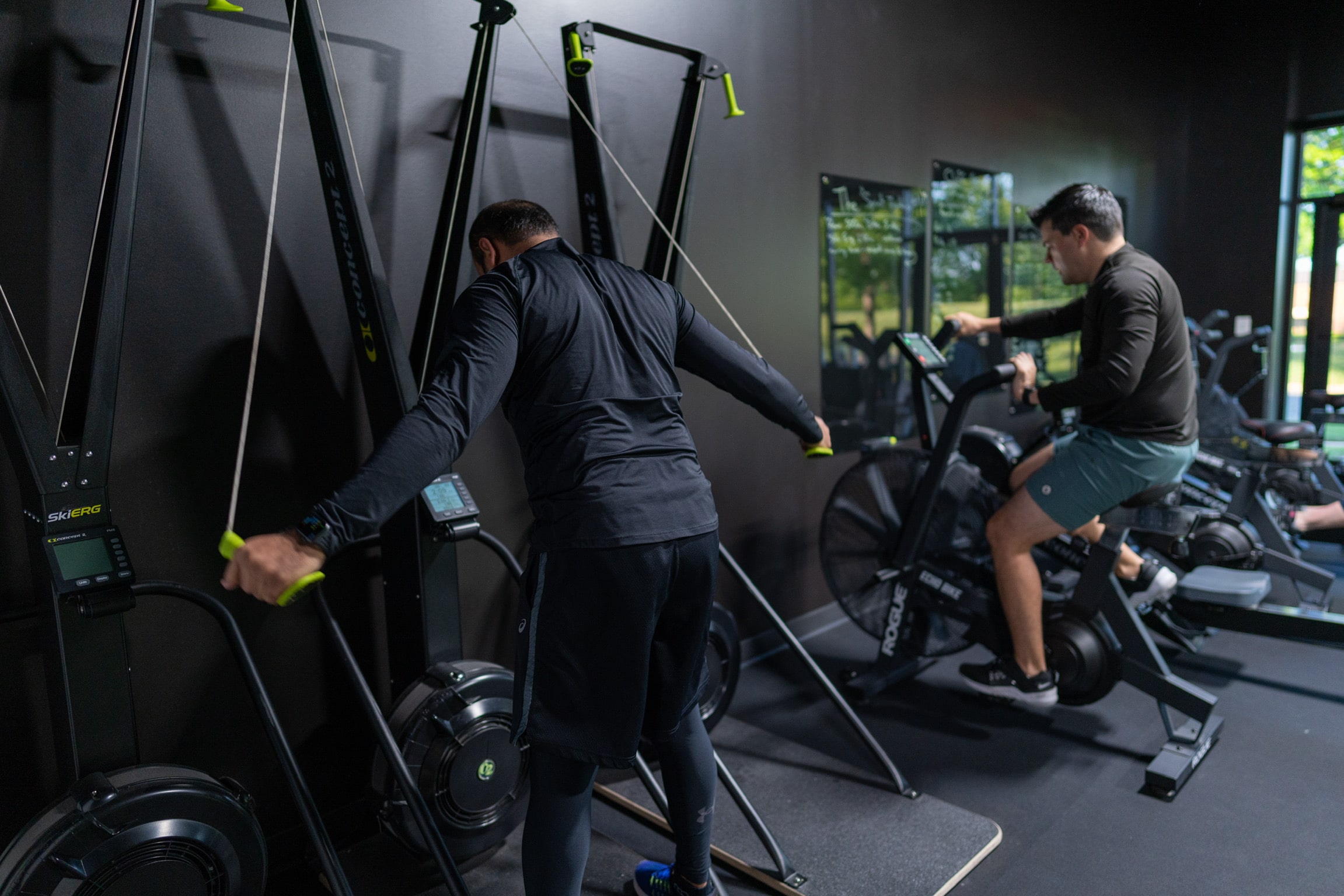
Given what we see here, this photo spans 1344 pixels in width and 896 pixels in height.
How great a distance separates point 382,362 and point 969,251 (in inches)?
142

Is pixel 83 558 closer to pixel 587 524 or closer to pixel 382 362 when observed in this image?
pixel 382 362

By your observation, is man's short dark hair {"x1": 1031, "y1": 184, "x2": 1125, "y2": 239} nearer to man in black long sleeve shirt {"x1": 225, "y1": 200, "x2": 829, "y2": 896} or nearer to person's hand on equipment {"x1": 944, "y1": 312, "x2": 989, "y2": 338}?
person's hand on equipment {"x1": 944, "y1": 312, "x2": 989, "y2": 338}

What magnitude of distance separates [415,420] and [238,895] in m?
1.17

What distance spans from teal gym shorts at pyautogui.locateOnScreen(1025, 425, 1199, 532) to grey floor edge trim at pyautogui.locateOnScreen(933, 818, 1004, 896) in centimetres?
99

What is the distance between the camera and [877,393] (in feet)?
13.9

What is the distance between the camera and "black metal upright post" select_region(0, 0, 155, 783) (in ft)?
5.31

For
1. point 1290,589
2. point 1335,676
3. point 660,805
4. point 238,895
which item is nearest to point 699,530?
point 660,805

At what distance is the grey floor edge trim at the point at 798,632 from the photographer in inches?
146

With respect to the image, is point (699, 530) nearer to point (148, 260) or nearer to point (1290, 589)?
point (148, 260)

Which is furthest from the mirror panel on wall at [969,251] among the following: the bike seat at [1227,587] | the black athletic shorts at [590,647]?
the black athletic shorts at [590,647]

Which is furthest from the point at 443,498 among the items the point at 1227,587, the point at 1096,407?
the point at 1227,587

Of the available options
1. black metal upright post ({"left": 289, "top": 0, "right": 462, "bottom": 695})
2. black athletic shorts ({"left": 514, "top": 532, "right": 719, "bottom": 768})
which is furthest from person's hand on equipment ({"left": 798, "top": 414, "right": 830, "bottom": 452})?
black metal upright post ({"left": 289, "top": 0, "right": 462, "bottom": 695})

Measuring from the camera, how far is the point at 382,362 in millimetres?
2129

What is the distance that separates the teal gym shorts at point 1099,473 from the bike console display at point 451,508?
1817 millimetres
